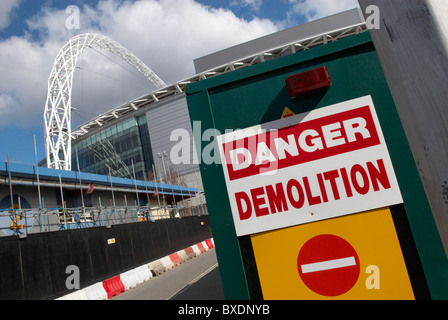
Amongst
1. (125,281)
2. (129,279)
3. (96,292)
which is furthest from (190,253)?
(96,292)

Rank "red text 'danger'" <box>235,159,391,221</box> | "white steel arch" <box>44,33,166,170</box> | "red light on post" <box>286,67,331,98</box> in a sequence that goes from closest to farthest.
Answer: "red text 'danger'" <box>235,159,391,221</box>, "red light on post" <box>286,67,331,98</box>, "white steel arch" <box>44,33,166,170</box>

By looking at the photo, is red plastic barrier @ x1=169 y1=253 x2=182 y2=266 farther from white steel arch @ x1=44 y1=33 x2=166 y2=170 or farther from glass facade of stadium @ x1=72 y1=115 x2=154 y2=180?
glass facade of stadium @ x1=72 y1=115 x2=154 y2=180

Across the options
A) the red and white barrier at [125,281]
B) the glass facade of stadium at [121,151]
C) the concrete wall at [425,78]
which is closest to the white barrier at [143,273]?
the red and white barrier at [125,281]

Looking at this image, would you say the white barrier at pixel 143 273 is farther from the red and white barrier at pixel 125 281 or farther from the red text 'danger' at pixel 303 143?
the red text 'danger' at pixel 303 143

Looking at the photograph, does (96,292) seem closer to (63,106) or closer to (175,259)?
(175,259)

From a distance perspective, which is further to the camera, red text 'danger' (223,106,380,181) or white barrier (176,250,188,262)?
white barrier (176,250,188,262)

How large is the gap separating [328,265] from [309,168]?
0.60 m

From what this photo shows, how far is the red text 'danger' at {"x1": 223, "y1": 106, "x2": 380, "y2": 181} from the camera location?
1.92m

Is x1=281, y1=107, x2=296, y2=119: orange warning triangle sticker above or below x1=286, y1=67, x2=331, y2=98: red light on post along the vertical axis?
below

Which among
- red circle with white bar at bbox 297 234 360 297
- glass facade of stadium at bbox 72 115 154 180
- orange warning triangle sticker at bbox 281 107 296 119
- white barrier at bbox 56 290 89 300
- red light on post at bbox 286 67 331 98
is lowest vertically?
white barrier at bbox 56 290 89 300

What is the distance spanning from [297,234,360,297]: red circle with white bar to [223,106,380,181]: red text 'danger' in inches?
20.6

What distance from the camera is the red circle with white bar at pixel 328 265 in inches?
71.6

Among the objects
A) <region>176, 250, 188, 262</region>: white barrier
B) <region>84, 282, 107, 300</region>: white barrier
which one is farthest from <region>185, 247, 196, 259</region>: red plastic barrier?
<region>84, 282, 107, 300</region>: white barrier
